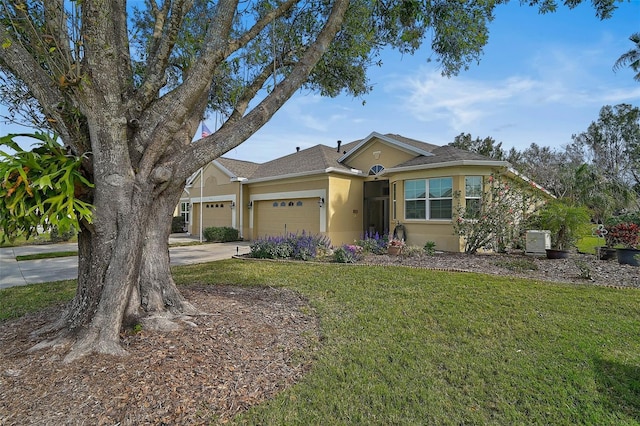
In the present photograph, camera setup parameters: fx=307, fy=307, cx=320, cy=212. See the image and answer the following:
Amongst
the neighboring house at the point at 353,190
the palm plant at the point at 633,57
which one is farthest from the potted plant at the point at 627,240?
the palm plant at the point at 633,57

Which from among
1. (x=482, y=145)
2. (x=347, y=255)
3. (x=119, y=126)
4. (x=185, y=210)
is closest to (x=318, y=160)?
(x=347, y=255)

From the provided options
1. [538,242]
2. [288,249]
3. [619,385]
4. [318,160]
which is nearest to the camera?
[619,385]

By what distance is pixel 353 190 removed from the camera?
1559 cm

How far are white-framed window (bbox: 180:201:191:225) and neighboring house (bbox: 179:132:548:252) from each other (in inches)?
A: 129

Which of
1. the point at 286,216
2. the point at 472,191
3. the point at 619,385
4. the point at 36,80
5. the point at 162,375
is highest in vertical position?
the point at 36,80

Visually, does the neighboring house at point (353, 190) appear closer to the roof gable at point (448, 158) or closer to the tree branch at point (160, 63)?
the roof gable at point (448, 158)

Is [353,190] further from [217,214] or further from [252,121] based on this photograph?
[252,121]

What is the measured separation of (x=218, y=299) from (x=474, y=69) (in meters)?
7.05

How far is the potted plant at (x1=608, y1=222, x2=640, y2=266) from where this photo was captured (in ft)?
28.0

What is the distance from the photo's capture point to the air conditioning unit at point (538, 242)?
422 inches

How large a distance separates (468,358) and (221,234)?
1582 centimetres

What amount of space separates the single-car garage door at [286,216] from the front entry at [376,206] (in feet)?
9.26

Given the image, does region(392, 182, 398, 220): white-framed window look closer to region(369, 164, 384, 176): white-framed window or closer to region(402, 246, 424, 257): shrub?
region(369, 164, 384, 176): white-framed window

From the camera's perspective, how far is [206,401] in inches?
104
